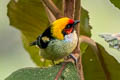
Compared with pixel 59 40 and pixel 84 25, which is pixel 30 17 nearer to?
pixel 84 25

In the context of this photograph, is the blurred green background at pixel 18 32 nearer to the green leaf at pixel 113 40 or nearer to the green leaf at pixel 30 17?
the green leaf at pixel 30 17

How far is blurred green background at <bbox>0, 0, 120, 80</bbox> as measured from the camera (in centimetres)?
266

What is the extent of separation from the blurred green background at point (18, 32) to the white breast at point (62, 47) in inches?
66.8

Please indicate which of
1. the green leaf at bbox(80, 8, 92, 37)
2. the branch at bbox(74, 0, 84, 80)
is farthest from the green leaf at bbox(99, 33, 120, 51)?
the green leaf at bbox(80, 8, 92, 37)

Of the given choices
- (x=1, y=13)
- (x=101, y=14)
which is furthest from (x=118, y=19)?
(x=1, y=13)

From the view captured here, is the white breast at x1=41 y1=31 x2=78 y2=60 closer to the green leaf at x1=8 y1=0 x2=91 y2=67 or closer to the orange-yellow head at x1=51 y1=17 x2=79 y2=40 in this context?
the orange-yellow head at x1=51 y1=17 x2=79 y2=40

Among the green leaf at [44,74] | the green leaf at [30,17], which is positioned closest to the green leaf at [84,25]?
the green leaf at [30,17]

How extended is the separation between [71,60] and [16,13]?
14.3 inches

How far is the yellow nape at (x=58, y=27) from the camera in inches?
31.8

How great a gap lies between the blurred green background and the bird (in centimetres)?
168

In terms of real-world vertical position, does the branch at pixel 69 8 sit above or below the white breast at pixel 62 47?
above

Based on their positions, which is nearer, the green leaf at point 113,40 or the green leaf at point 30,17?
the green leaf at point 113,40

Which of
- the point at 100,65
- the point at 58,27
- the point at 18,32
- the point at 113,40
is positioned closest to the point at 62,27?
the point at 58,27

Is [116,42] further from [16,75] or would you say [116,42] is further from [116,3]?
[16,75]
